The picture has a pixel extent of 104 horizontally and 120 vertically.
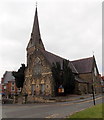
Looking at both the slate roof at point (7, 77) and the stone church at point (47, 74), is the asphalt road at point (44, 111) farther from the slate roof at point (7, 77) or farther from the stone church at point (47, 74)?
the slate roof at point (7, 77)

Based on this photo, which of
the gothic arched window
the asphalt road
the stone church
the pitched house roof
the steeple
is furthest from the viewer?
the steeple

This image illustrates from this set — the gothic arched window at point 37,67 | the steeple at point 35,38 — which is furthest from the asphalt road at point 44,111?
the steeple at point 35,38

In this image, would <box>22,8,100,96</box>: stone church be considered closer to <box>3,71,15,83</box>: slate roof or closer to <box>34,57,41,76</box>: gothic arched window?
<box>34,57,41,76</box>: gothic arched window

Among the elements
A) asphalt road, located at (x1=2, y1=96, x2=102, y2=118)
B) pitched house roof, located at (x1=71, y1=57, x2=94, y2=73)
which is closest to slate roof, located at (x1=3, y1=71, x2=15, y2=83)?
pitched house roof, located at (x1=71, y1=57, x2=94, y2=73)

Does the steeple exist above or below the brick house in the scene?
above

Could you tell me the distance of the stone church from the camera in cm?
3753

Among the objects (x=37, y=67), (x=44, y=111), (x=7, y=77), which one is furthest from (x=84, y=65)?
(x=7, y=77)

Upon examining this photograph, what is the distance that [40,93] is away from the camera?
38.9 metres

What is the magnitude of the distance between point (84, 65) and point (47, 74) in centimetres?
1552

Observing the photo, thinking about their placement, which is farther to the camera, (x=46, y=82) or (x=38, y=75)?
(x=38, y=75)

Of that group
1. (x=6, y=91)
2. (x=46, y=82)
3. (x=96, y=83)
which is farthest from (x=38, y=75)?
(x=6, y=91)

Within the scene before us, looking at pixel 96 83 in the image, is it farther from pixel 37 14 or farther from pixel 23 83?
pixel 37 14

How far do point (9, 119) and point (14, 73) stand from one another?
32.2 m

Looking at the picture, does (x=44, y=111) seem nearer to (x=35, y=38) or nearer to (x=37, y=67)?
(x=37, y=67)
